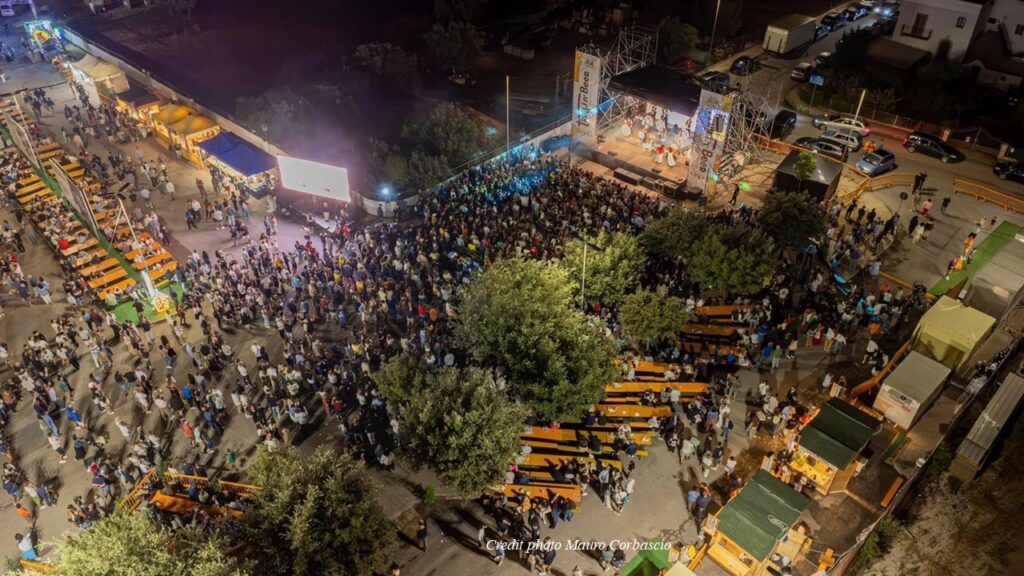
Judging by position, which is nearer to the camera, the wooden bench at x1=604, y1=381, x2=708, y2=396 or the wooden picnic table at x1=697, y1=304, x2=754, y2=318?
the wooden bench at x1=604, y1=381, x2=708, y2=396

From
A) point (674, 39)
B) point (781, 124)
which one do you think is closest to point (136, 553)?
point (781, 124)

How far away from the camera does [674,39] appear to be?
4556 cm

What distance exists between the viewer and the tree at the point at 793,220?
26.1m

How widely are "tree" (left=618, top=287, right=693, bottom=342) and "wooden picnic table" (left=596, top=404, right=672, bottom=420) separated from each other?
2128mm

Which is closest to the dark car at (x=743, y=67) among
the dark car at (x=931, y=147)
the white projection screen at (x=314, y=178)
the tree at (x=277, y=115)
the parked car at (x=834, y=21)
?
the parked car at (x=834, y=21)

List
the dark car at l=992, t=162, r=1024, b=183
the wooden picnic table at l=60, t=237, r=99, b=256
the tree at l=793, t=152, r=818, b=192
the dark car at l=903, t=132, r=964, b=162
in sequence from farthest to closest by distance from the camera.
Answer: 1. the dark car at l=903, t=132, r=964, b=162
2. the dark car at l=992, t=162, r=1024, b=183
3. the tree at l=793, t=152, r=818, b=192
4. the wooden picnic table at l=60, t=237, r=99, b=256

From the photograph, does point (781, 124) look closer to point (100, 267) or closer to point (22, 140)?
point (100, 267)

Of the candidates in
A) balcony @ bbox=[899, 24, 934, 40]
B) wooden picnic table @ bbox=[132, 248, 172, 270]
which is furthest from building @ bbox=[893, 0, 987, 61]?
wooden picnic table @ bbox=[132, 248, 172, 270]

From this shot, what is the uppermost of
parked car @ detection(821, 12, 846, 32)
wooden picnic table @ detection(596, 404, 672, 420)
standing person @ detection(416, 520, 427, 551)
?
parked car @ detection(821, 12, 846, 32)

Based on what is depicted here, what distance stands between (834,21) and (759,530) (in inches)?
1682

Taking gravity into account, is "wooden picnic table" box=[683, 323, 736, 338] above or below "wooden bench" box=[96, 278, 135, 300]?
above

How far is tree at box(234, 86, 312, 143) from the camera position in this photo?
34688 millimetres

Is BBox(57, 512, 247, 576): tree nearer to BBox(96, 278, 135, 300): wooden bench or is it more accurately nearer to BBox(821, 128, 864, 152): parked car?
BBox(96, 278, 135, 300): wooden bench

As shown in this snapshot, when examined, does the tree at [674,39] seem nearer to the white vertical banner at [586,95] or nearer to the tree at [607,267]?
the white vertical banner at [586,95]
